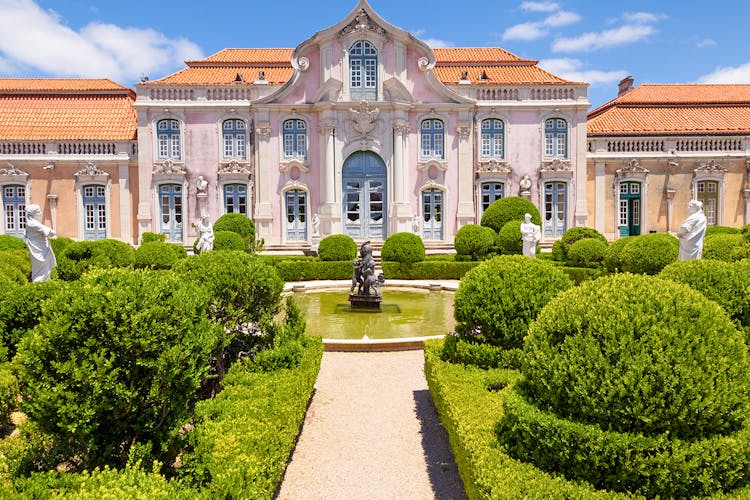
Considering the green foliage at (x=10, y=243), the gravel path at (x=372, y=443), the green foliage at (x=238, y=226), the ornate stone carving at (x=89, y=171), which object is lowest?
the gravel path at (x=372, y=443)

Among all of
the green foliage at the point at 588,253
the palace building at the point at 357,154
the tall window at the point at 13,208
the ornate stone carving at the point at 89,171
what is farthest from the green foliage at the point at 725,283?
the tall window at the point at 13,208

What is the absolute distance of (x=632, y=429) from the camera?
11.6ft

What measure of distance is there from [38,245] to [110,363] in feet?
22.7

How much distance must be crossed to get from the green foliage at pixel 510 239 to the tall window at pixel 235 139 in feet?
42.4

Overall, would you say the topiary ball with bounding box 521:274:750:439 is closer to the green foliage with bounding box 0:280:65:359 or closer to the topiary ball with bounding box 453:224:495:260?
the green foliage with bounding box 0:280:65:359

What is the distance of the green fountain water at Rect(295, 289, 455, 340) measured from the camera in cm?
991

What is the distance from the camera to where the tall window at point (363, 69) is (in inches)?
929

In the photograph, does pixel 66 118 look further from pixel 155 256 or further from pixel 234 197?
pixel 155 256

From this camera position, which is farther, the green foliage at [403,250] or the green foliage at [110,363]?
the green foliage at [403,250]

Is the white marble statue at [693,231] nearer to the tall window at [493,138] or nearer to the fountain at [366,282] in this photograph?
the fountain at [366,282]

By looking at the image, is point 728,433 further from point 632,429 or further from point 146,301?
point 146,301

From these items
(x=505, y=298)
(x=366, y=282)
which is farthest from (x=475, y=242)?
(x=505, y=298)

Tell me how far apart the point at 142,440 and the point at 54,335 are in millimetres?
1224

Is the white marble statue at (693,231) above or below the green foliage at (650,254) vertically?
above
